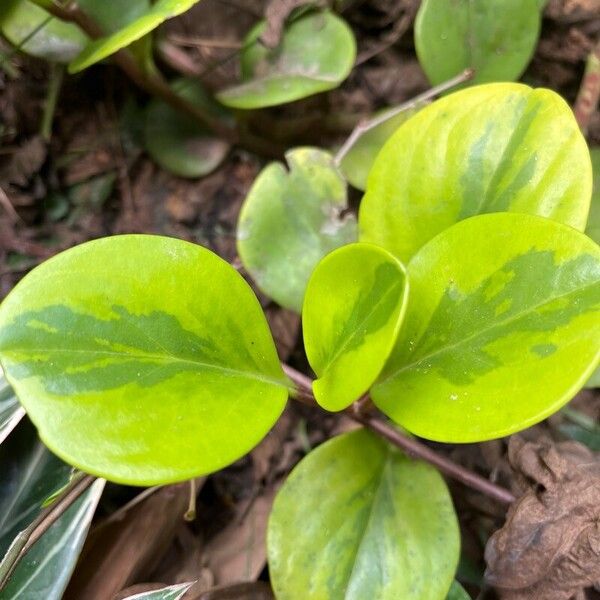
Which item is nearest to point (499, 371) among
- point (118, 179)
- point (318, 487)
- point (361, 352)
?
point (361, 352)

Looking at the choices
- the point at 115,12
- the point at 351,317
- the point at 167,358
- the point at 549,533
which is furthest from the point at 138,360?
the point at 115,12

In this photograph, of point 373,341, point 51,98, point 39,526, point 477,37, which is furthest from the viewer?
point 51,98

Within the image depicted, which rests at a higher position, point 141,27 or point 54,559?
point 141,27

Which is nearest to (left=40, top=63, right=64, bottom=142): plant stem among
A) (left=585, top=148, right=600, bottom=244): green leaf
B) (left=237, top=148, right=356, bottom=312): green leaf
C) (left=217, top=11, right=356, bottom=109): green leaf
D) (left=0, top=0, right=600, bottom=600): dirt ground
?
(left=0, top=0, right=600, bottom=600): dirt ground

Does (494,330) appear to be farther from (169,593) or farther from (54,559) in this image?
(54,559)

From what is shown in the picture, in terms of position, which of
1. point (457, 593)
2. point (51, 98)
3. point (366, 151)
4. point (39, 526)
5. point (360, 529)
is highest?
point (51, 98)

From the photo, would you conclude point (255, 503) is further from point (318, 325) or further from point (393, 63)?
point (393, 63)

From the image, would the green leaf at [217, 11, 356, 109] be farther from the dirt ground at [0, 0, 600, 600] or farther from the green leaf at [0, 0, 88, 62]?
the green leaf at [0, 0, 88, 62]

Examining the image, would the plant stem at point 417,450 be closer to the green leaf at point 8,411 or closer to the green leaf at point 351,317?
the green leaf at point 351,317
